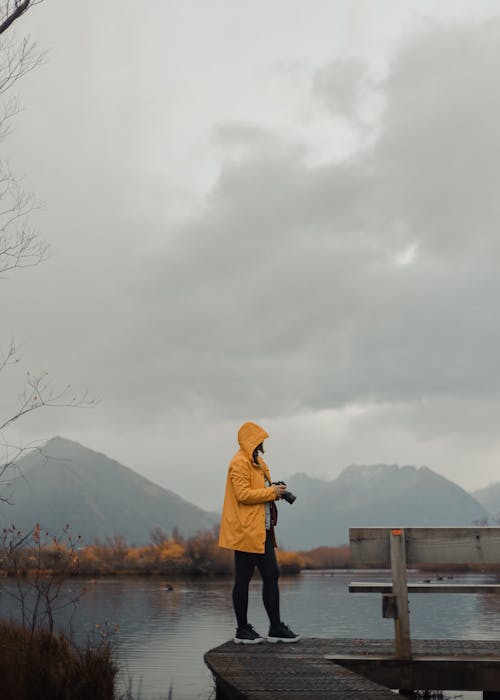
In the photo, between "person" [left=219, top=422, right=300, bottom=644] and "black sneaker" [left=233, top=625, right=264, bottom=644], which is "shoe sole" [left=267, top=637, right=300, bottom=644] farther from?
"black sneaker" [left=233, top=625, right=264, bottom=644]

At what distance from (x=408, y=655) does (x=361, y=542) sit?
1107 millimetres

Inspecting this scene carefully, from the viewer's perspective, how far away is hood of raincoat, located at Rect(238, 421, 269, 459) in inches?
327

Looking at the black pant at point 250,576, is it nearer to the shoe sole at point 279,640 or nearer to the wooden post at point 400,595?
the shoe sole at point 279,640

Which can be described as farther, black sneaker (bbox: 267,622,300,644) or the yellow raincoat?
black sneaker (bbox: 267,622,300,644)

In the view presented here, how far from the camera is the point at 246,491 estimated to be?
8.08m

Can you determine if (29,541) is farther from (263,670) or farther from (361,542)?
(361,542)

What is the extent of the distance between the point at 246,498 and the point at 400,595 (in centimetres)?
170

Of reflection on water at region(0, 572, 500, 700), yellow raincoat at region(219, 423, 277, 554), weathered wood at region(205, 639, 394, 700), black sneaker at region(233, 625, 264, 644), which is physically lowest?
reflection on water at region(0, 572, 500, 700)

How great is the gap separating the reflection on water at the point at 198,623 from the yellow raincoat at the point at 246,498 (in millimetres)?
1596

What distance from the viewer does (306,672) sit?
265 inches

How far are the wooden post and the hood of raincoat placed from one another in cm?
157

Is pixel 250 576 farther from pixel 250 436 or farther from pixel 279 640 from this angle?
pixel 250 436

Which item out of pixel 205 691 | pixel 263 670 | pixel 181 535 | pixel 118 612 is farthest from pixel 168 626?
pixel 181 535

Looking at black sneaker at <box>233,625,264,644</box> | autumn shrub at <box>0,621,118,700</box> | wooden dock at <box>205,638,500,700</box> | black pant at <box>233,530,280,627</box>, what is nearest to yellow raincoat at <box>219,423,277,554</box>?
black pant at <box>233,530,280,627</box>
